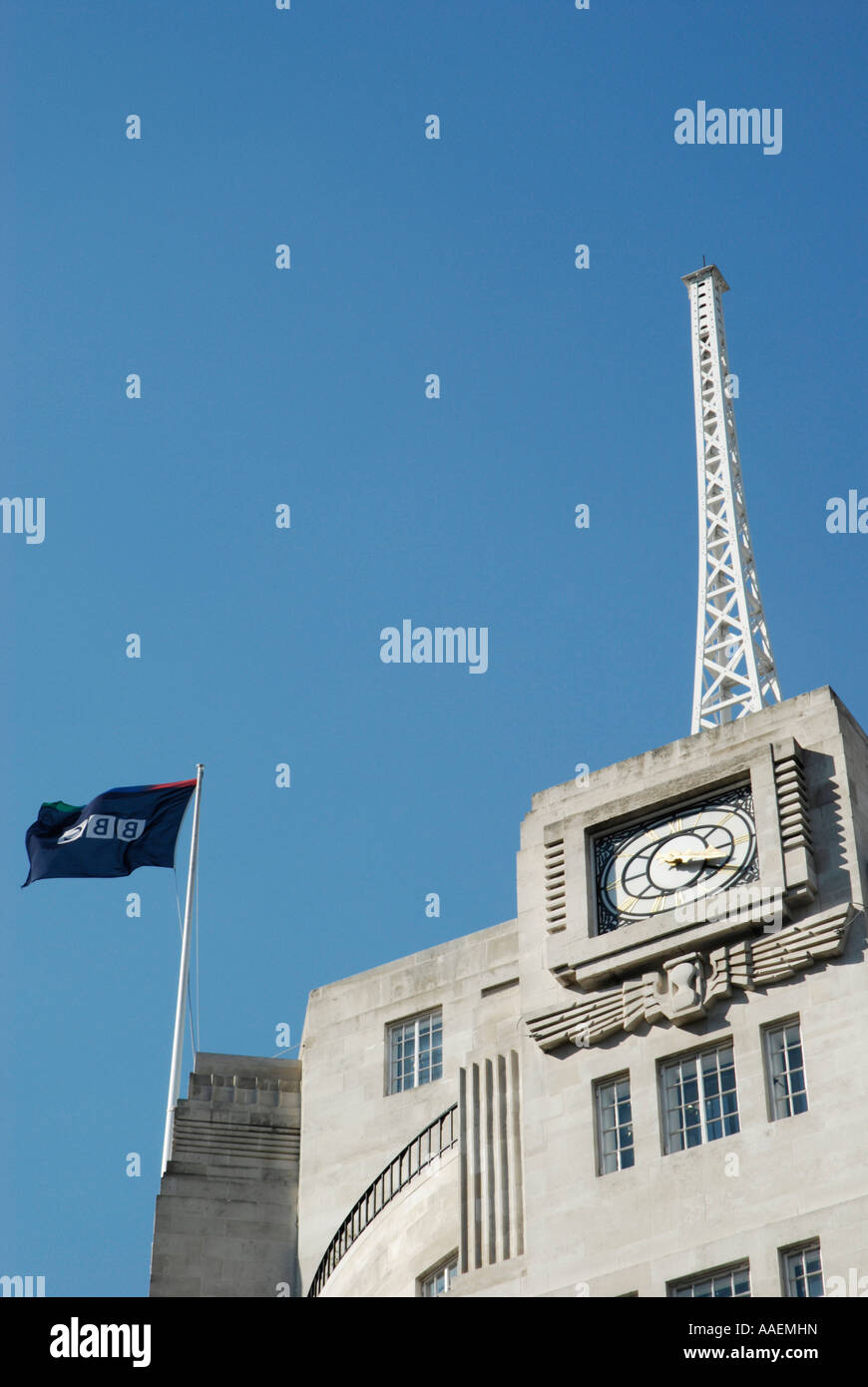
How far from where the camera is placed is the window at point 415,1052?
54781 millimetres

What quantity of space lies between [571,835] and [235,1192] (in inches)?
506

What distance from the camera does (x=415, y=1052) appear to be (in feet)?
181

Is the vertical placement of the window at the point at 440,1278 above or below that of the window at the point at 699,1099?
below

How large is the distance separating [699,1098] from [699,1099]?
0.7 inches

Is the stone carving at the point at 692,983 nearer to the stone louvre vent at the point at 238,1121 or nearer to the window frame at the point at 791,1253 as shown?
the window frame at the point at 791,1253

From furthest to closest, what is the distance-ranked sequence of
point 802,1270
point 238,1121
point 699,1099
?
point 238,1121 → point 699,1099 → point 802,1270

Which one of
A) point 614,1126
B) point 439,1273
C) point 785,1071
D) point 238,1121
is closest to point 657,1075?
point 614,1126

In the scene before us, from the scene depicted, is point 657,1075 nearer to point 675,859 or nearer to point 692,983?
point 692,983

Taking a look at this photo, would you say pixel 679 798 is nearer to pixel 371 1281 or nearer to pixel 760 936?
pixel 760 936

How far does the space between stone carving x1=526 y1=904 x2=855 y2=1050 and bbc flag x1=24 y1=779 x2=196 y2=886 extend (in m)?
16.7

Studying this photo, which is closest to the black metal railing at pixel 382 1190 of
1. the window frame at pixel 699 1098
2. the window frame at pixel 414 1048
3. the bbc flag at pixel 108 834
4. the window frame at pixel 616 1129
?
the window frame at pixel 414 1048

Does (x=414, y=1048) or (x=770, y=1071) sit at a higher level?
(x=414, y=1048)

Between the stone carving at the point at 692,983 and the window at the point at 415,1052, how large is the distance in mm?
9131

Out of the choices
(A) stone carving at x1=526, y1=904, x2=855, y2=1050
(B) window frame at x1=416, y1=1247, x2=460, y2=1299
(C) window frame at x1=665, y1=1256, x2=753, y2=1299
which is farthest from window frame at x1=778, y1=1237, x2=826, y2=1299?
(B) window frame at x1=416, y1=1247, x2=460, y2=1299
